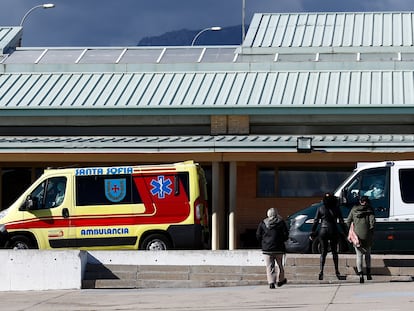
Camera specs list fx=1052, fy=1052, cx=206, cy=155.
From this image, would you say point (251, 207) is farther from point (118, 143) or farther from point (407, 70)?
point (407, 70)

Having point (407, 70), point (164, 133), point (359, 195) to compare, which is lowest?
point (359, 195)

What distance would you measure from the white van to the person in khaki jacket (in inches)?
62.6

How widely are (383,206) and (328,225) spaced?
1890mm

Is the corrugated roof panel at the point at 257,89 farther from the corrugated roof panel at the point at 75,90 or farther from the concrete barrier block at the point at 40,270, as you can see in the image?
the concrete barrier block at the point at 40,270

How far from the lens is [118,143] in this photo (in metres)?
27.1

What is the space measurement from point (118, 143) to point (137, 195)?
495 cm

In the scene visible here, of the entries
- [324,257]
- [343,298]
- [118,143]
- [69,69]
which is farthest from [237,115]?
[343,298]

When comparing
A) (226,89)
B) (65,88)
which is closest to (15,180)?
(65,88)

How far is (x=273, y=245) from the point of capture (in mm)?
18406

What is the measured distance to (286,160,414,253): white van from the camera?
20.6m

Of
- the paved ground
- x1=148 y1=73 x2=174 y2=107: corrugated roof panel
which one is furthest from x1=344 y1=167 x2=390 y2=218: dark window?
x1=148 y1=73 x2=174 y2=107: corrugated roof panel

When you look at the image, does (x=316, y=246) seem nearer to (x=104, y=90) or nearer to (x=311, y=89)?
(x=311, y=89)

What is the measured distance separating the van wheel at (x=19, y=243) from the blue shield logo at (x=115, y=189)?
2.02m

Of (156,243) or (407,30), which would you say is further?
(407,30)
